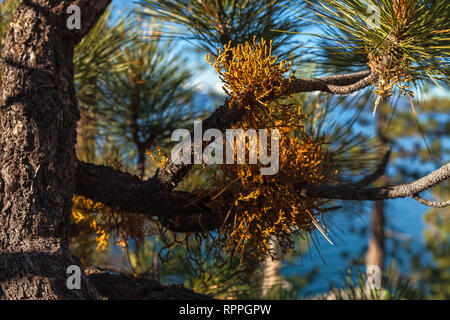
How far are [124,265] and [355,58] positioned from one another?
1.49 m

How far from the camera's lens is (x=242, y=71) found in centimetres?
69

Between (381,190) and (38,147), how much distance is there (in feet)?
2.21

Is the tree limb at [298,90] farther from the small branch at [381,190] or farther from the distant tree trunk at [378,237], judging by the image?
the distant tree trunk at [378,237]

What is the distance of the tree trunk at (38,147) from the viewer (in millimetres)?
712

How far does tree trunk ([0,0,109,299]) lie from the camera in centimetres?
71

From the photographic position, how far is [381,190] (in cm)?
77

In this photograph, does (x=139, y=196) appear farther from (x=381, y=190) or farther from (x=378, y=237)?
(x=378, y=237)

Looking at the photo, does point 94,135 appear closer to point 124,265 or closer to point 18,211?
point 124,265

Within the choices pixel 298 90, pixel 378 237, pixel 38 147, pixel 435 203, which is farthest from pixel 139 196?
pixel 378 237

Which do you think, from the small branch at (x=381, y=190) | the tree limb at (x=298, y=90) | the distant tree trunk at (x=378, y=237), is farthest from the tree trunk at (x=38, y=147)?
the distant tree trunk at (x=378, y=237)

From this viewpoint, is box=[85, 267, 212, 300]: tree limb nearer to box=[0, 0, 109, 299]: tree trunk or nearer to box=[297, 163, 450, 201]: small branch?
box=[0, 0, 109, 299]: tree trunk

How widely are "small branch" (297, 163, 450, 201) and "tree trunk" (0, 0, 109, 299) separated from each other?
0.48m

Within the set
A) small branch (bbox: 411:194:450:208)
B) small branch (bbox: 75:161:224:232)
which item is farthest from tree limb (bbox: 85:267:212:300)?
small branch (bbox: 411:194:450:208)

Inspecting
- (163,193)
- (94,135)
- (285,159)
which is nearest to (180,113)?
(94,135)
